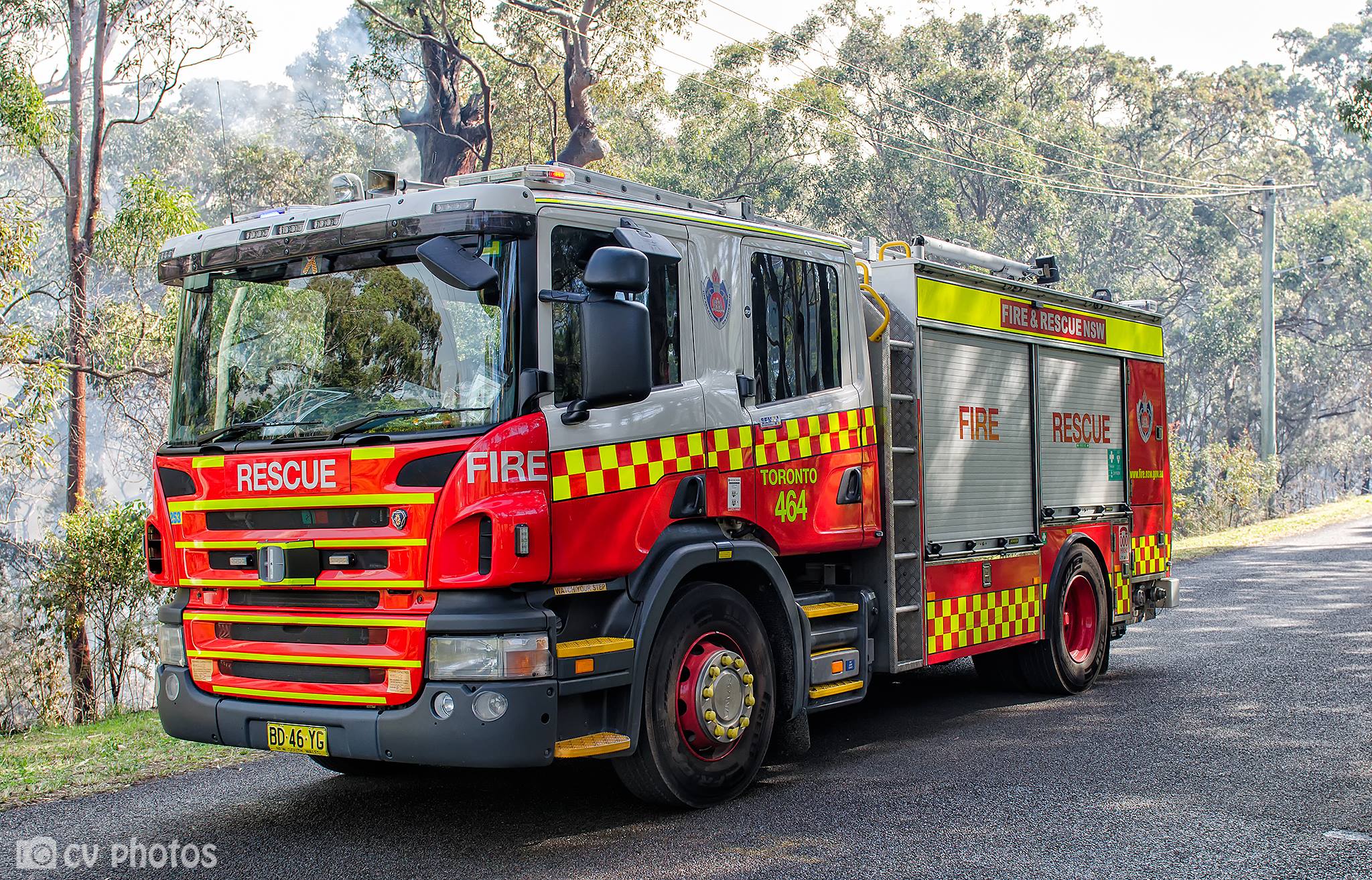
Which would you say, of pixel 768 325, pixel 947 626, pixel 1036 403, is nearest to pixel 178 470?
pixel 768 325

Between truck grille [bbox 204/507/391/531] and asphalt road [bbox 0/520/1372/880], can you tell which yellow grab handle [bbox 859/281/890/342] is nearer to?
asphalt road [bbox 0/520/1372/880]

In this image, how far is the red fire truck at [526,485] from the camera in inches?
206

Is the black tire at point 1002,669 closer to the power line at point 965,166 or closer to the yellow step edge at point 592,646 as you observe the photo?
the yellow step edge at point 592,646

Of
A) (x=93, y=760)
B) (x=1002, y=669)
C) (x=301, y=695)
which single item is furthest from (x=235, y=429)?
(x=1002, y=669)

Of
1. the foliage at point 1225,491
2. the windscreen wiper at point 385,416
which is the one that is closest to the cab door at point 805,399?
the windscreen wiper at point 385,416

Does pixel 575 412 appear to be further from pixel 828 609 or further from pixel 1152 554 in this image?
pixel 1152 554

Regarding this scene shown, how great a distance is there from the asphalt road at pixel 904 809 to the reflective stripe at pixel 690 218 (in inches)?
109

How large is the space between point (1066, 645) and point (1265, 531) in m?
19.1

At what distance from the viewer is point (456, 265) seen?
17.4ft

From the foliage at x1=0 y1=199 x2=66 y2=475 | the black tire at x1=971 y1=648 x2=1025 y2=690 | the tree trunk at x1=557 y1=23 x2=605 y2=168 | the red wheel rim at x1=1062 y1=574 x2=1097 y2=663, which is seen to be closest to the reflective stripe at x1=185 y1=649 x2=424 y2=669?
the black tire at x1=971 y1=648 x2=1025 y2=690

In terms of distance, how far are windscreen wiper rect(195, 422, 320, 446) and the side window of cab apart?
4.12ft

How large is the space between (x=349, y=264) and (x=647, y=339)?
1.39m

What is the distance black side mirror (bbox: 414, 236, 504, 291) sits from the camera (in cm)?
530

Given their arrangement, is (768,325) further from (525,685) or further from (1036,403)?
(1036,403)
